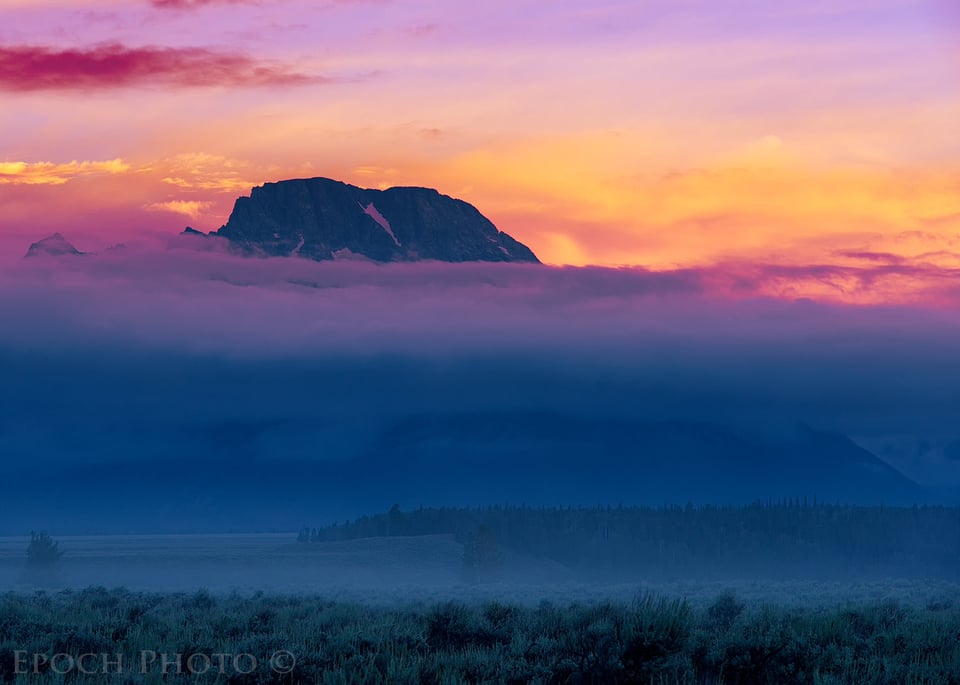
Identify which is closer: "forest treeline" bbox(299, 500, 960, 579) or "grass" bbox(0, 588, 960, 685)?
"grass" bbox(0, 588, 960, 685)

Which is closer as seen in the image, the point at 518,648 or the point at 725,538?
the point at 518,648

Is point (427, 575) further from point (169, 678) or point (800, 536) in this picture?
point (169, 678)

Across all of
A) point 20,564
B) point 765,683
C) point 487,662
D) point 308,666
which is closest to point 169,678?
point 308,666

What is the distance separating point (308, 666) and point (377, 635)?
2891mm

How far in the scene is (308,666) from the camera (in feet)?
53.0

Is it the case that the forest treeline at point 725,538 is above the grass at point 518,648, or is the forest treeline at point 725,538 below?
below

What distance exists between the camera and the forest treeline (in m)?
172

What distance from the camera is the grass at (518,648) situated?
51.4 ft

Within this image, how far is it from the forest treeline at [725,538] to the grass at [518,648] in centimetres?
14779

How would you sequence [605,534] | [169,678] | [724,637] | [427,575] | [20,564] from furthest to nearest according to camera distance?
[605,534], [20,564], [427,575], [724,637], [169,678]

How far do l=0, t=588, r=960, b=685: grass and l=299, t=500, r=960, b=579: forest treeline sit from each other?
148m

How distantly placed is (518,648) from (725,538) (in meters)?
172

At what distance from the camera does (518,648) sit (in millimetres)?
17516

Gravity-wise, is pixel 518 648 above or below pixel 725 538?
above
